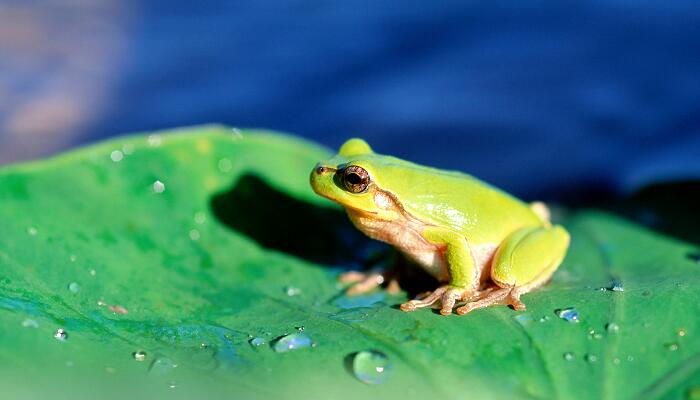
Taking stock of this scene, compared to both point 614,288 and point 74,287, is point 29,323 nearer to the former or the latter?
point 74,287

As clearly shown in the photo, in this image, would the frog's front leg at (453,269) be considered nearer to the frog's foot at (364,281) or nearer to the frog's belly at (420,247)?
the frog's belly at (420,247)

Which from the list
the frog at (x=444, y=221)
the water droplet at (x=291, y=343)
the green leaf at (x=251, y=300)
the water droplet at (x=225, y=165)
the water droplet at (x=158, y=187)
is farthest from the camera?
the water droplet at (x=225, y=165)

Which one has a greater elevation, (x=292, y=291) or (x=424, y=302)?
(x=292, y=291)

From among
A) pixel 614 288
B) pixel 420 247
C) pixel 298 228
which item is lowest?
pixel 614 288

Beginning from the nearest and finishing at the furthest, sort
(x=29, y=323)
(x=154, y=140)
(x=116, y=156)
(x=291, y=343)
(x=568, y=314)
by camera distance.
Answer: (x=29, y=323)
(x=291, y=343)
(x=568, y=314)
(x=116, y=156)
(x=154, y=140)

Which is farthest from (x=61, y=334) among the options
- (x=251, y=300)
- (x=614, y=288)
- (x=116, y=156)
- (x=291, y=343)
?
(x=614, y=288)

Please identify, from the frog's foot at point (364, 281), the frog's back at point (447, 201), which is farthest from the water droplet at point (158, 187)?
the frog's back at point (447, 201)
